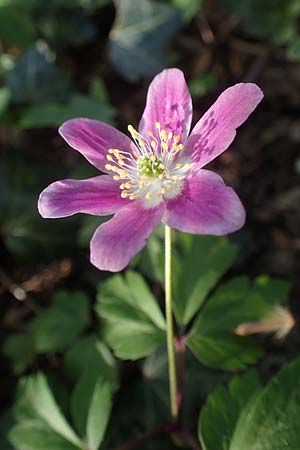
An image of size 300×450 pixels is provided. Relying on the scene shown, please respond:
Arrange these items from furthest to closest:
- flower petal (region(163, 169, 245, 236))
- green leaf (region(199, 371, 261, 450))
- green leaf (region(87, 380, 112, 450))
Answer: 1. green leaf (region(87, 380, 112, 450))
2. green leaf (region(199, 371, 261, 450))
3. flower petal (region(163, 169, 245, 236))

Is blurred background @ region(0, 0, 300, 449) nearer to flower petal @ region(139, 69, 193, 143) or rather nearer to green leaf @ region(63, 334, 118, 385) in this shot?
green leaf @ region(63, 334, 118, 385)

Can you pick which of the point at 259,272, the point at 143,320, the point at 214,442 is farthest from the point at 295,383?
the point at 259,272

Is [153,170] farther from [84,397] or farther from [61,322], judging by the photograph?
[61,322]

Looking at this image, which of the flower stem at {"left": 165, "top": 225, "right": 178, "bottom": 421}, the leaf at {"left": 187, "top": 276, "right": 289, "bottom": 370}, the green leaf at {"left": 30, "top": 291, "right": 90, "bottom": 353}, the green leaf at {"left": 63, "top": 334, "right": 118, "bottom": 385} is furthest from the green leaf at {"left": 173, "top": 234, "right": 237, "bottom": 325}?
the green leaf at {"left": 30, "top": 291, "right": 90, "bottom": 353}

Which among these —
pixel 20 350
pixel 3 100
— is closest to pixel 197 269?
pixel 20 350

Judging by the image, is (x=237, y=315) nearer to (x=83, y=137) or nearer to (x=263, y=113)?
(x=83, y=137)

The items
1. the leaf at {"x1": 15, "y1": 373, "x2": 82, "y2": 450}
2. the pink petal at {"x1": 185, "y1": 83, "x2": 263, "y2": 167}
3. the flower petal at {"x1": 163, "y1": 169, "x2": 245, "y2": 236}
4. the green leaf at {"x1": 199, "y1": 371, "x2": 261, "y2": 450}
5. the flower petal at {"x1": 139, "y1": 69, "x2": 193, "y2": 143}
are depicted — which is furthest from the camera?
the leaf at {"x1": 15, "y1": 373, "x2": 82, "y2": 450}

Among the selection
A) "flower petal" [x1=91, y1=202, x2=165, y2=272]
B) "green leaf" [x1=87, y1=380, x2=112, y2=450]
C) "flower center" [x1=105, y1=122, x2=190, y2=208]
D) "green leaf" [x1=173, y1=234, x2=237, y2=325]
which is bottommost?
"green leaf" [x1=87, y1=380, x2=112, y2=450]
